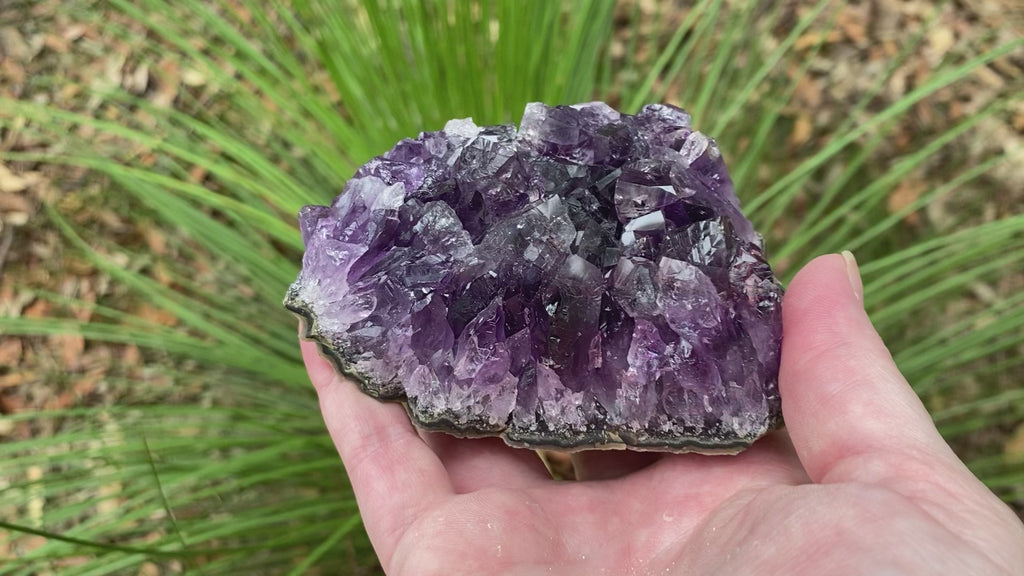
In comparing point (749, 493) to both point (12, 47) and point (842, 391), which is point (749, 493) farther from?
point (12, 47)

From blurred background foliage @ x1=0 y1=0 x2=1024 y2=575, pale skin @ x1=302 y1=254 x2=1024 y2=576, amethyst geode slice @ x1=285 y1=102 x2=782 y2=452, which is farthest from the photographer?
blurred background foliage @ x1=0 y1=0 x2=1024 y2=575

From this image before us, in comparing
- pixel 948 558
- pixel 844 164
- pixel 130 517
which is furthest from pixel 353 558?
pixel 844 164

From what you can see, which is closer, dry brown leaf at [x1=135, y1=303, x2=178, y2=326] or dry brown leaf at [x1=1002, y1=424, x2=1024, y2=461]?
dry brown leaf at [x1=1002, y1=424, x2=1024, y2=461]

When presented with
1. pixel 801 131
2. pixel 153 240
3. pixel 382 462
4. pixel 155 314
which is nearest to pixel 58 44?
pixel 153 240

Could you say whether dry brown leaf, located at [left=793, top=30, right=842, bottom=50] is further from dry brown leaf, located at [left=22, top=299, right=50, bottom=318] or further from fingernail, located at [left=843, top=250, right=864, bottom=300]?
dry brown leaf, located at [left=22, top=299, right=50, bottom=318]

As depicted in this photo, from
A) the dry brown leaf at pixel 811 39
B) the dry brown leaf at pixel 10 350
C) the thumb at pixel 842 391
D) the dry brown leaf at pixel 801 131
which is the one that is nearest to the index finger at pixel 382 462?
the thumb at pixel 842 391

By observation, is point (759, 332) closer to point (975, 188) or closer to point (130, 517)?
point (130, 517)

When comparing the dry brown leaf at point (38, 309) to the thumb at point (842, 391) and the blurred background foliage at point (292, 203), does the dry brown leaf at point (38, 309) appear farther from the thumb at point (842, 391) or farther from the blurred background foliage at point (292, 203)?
the thumb at point (842, 391)

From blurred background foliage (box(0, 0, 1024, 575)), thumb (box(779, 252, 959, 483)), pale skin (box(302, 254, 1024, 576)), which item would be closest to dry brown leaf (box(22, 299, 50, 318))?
blurred background foliage (box(0, 0, 1024, 575))
